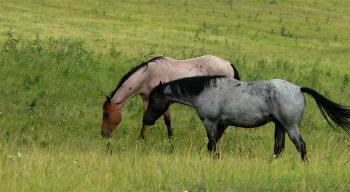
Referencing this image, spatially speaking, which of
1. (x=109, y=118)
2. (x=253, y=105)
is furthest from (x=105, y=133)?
(x=253, y=105)

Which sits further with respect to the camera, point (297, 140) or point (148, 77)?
point (148, 77)

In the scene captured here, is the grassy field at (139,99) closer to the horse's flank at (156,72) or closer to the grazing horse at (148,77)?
the grazing horse at (148,77)

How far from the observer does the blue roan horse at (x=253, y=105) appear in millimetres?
9320

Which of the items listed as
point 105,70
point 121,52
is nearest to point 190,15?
point 121,52

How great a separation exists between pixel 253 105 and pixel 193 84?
4.11 ft

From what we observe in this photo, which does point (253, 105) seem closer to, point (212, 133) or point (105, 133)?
point (212, 133)

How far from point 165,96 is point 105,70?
20.3ft

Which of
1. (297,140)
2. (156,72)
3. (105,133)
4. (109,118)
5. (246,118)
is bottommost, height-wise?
(105,133)

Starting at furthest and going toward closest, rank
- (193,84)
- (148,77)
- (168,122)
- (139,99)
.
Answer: (139,99), (168,122), (148,77), (193,84)

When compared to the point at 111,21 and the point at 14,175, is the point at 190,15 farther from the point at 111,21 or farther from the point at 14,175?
the point at 14,175

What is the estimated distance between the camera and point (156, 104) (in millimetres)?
10570

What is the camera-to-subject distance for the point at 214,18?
1283 inches

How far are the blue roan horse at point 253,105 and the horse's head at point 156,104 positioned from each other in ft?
1.41

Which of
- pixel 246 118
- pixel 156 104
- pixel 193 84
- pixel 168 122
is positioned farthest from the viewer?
pixel 168 122
